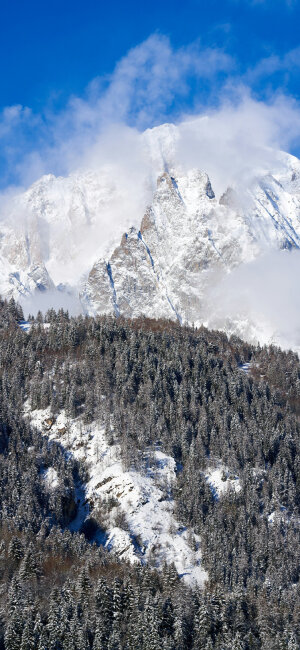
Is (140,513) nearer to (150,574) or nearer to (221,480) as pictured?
(150,574)

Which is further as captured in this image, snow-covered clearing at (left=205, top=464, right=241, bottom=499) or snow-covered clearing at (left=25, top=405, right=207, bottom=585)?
snow-covered clearing at (left=205, top=464, right=241, bottom=499)

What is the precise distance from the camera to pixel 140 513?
582 ft

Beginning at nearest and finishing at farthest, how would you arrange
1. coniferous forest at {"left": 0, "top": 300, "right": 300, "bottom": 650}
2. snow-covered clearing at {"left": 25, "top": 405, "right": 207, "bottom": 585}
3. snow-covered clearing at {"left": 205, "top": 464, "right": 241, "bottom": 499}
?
coniferous forest at {"left": 0, "top": 300, "right": 300, "bottom": 650} → snow-covered clearing at {"left": 25, "top": 405, "right": 207, "bottom": 585} → snow-covered clearing at {"left": 205, "top": 464, "right": 241, "bottom": 499}

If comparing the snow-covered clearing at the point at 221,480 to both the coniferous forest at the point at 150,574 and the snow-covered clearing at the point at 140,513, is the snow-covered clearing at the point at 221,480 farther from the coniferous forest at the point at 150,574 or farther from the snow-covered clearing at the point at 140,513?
the snow-covered clearing at the point at 140,513

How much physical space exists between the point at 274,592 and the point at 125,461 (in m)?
59.4

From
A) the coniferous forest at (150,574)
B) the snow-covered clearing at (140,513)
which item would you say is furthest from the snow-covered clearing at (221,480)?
the snow-covered clearing at (140,513)

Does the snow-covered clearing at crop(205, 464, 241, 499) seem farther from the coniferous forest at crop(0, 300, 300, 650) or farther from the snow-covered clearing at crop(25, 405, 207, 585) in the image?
the snow-covered clearing at crop(25, 405, 207, 585)

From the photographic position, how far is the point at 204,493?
608 ft

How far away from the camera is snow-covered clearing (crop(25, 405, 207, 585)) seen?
166m

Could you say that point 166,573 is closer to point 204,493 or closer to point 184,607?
point 184,607

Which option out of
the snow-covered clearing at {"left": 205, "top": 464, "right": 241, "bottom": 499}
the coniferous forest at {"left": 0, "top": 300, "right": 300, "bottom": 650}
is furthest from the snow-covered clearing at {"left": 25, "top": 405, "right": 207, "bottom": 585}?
the snow-covered clearing at {"left": 205, "top": 464, "right": 241, "bottom": 499}

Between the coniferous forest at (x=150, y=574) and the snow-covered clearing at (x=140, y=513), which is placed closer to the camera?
the coniferous forest at (x=150, y=574)

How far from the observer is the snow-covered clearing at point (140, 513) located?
544 ft

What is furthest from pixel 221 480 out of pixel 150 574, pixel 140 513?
pixel 150 574
